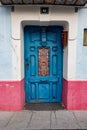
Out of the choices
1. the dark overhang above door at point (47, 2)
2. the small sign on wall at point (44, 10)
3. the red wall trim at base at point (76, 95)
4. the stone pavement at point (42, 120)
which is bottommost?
the stone pavement at point (42, 120)

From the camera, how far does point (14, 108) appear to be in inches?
247

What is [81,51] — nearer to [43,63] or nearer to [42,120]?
[43,63]

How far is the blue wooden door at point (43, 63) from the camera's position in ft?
22.3

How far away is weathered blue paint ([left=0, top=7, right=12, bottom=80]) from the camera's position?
6.08 metres

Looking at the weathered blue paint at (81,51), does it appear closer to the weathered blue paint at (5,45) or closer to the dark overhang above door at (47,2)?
the dark overhang above door at (47,2)

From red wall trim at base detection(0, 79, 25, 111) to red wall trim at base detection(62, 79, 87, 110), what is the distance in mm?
1220

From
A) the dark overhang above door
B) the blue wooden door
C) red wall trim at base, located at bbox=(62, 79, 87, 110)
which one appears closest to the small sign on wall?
the dark overhang above door

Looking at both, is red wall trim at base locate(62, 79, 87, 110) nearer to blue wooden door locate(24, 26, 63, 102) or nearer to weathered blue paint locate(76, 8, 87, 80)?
weathered blue paint locate(76, 8, 87, 80)

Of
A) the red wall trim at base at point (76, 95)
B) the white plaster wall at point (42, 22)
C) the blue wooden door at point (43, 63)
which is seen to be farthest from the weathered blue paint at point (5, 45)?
the red wall trim at base at point (76, 95)

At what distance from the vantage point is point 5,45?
6.16 meters

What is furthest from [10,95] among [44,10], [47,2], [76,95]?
[47,2]

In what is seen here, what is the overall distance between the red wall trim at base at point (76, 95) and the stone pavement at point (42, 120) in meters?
0.19

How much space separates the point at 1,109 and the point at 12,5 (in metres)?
2.58

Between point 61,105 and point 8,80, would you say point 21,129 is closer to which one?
point 8,80
